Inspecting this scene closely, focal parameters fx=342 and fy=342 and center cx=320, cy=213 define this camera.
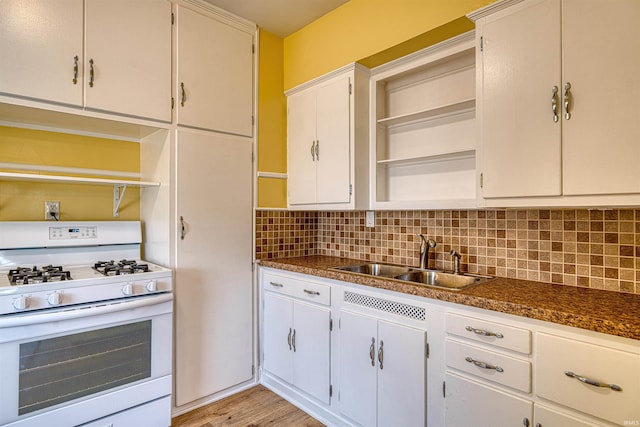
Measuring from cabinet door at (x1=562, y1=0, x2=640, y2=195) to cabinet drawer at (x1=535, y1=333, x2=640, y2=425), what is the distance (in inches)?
23.1

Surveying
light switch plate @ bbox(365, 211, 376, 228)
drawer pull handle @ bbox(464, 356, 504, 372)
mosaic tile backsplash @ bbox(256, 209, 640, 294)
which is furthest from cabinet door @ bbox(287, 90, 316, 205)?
drawer pull handle @ bbox(464, 356, 504, 372)

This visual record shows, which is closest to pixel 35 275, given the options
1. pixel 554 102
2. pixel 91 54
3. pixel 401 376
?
pixel 91 54

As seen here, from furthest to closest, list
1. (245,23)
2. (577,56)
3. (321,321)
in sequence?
(245,23), (321,321), (577,56)

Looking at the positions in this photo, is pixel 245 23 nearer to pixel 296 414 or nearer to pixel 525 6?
pixel 525 6

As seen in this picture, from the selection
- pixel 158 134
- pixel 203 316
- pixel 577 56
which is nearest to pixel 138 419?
pixel 203 316

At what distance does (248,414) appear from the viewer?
7.25 ft

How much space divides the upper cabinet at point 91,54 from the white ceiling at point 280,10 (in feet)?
1.53

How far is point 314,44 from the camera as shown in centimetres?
253

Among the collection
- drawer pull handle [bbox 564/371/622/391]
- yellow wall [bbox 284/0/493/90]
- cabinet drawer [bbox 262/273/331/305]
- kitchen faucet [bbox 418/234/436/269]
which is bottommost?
drawer pull handle [bbox 564/371/622/391]

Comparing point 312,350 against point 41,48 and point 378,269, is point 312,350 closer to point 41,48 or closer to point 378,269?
point 378,269

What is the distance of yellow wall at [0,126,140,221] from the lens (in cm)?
198

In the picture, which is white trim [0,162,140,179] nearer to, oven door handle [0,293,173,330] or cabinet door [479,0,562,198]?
oven door handle [0,293,173,330]

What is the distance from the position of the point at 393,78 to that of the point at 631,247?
1.61m

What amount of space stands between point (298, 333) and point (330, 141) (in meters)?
1.32
